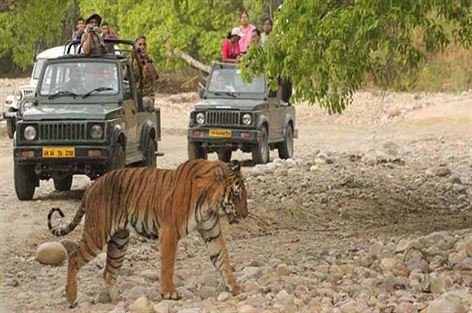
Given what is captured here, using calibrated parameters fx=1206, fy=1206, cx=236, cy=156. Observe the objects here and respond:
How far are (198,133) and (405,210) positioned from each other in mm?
5946

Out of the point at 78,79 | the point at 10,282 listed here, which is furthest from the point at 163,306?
the point at 78,79

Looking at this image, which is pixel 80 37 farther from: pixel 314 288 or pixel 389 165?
pixel 314 288

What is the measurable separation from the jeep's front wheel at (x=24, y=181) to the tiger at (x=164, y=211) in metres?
6.29

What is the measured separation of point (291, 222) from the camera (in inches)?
580

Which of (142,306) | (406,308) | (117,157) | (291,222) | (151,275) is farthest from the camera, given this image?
(117,157)

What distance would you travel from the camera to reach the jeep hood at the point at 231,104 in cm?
2084

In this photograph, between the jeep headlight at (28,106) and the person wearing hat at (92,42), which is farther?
the person wearing hat at (92,42)

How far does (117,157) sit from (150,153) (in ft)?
6.08

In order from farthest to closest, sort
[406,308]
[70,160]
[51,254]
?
[70,160] → [51,254] → [406,308]

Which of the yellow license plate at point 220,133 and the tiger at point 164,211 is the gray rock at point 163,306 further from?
the yellow license plate at point 220,133

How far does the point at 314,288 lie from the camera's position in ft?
31.6

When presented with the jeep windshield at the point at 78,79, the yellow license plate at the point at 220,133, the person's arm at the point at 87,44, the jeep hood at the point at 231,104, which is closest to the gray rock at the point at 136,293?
the jeep windshield at the point at 78,79

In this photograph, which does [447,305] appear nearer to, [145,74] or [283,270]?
[283,270]

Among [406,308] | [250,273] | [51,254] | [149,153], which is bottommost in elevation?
[51,254]
